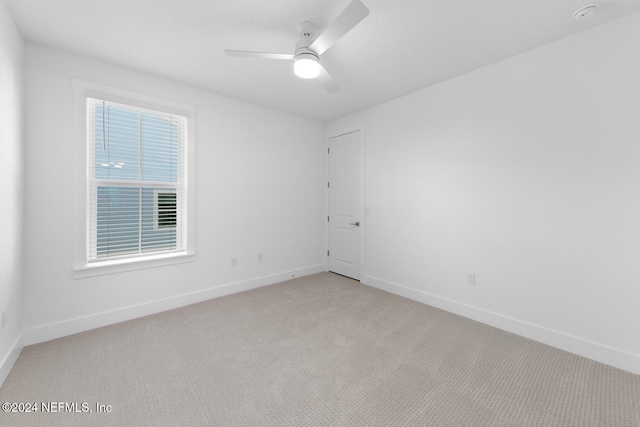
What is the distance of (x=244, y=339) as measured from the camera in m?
2.41

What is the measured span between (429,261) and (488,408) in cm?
179

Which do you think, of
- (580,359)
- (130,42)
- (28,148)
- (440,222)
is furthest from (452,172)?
(28,148)

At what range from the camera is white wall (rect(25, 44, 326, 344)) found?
235cm

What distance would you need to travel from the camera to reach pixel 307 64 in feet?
6.64

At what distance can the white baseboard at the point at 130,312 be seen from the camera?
236cm

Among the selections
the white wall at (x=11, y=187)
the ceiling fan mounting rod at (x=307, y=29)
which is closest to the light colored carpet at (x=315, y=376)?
the white wall at (x=11, y=187)

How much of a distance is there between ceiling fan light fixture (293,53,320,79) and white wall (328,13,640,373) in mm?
1813

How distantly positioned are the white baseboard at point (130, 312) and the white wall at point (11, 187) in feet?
0.56

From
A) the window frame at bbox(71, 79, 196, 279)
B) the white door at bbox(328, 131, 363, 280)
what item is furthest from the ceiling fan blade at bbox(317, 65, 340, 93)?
the window frame at bbox(71, 79, 196, 279)

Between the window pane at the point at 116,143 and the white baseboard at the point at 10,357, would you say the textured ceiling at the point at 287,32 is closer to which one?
the window pane at the point at 116,143

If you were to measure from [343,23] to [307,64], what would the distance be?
1.50ft

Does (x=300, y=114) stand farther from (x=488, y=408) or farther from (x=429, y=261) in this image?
(x=488, y=408)

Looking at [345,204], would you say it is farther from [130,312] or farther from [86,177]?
[86,177]

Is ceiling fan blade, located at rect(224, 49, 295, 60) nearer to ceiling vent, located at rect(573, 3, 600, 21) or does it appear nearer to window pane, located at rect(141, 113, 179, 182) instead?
window pane, located at rect(141, 113, 179, 182)
